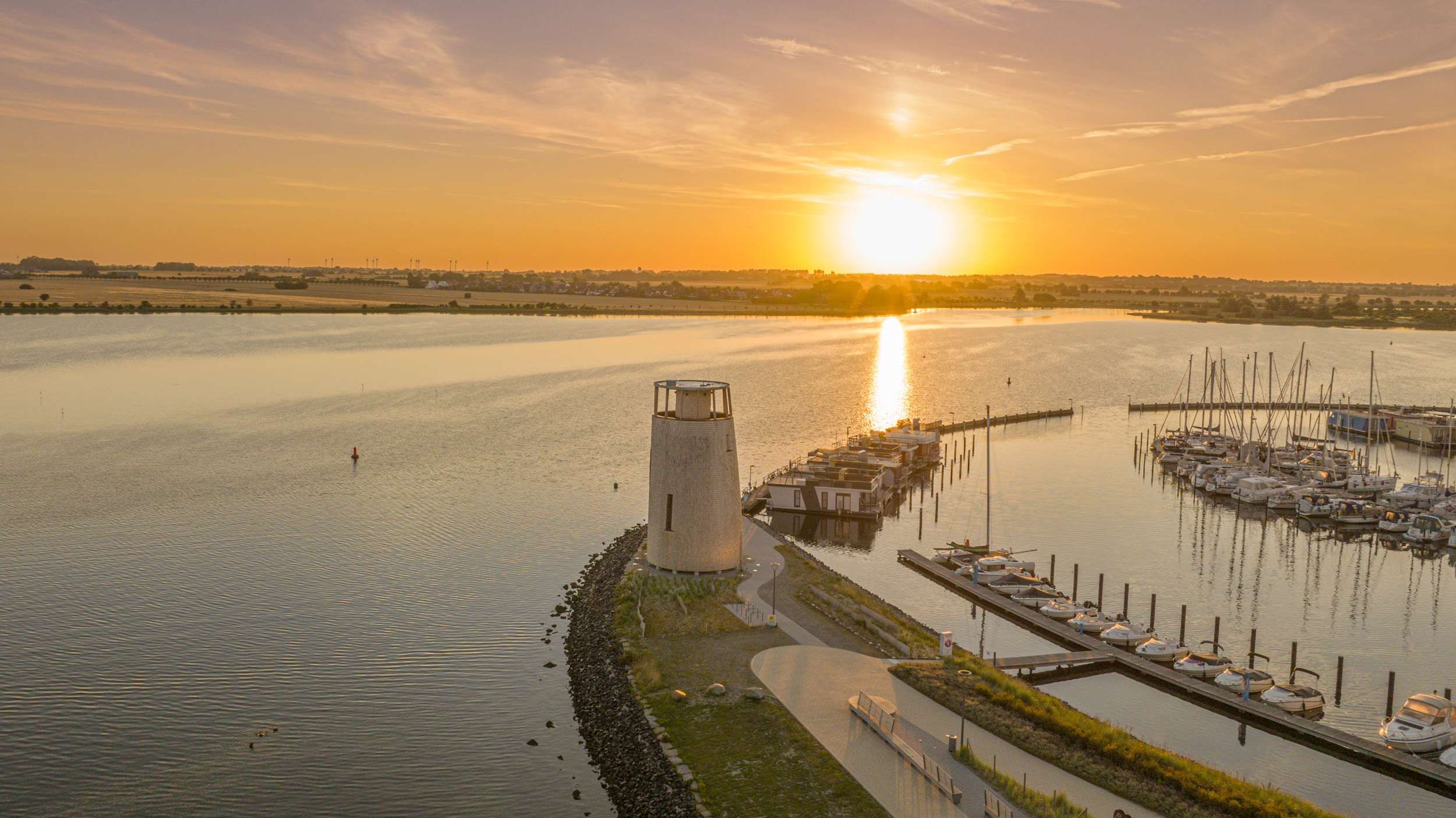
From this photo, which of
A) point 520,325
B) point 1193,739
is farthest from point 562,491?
point 520,325

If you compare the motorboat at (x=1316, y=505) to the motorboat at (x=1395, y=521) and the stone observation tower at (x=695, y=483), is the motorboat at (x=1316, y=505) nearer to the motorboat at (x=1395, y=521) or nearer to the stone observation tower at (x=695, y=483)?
the motorboat at (x=1395, y=521)

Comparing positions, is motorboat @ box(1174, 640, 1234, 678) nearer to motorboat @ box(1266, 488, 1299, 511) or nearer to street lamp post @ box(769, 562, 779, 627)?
street lamp post @ box(769, 562, 779, 627)

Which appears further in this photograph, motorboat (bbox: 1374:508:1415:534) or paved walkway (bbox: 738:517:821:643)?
motorboat (bbox: 1374:508:1415:534)

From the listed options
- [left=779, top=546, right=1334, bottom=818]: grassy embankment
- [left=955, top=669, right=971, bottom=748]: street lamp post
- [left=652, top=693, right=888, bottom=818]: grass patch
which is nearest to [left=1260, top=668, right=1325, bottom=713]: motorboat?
[left=779, top=546, right=1334, bottom=818]: grassy embankment

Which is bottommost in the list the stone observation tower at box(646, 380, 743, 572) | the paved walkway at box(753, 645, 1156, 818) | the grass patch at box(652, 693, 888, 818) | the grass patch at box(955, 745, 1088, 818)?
the grass patch at box(652, 693, 888, 818)

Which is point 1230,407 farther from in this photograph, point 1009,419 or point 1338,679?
point 1338,679

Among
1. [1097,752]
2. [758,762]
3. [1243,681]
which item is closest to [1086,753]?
[1097,752]

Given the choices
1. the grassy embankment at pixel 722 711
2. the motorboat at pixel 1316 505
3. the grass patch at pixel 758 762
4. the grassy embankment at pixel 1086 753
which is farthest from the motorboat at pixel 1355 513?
the grass patch at pixel 758 762

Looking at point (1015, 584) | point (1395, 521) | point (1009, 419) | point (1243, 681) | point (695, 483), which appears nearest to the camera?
point (1243, 681)
